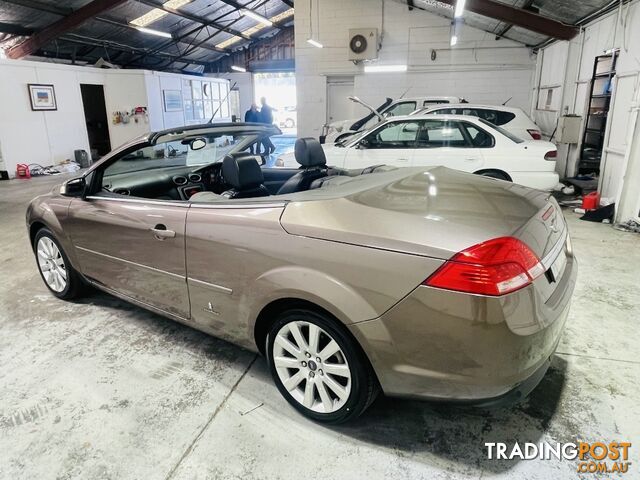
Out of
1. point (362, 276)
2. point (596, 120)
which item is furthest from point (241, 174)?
point (596, 120)

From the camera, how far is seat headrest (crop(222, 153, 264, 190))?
7.84 feet

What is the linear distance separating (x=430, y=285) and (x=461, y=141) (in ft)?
15.6

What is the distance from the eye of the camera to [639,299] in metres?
3.19

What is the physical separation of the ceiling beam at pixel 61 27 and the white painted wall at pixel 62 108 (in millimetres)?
1181

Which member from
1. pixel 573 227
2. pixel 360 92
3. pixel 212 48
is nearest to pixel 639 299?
pixel 573 227

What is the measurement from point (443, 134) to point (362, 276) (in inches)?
184

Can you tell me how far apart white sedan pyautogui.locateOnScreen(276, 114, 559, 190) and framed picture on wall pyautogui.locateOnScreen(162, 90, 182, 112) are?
881cm

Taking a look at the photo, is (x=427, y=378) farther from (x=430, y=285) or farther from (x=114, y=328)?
(x=114, y=328)

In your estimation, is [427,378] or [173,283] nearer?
[427,378]

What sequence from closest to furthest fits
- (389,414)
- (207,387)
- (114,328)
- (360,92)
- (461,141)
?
(389,414), (207,387), (114,328), (461,141), (360,92)

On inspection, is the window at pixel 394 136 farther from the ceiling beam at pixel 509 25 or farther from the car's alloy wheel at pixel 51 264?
the car's alloy wheel at pixel 51 264

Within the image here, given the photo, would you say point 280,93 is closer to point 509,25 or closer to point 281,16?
point 281,16

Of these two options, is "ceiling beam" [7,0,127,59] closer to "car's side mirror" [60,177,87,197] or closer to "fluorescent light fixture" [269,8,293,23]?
"fluorescent light fixture" [269,8,293,23]

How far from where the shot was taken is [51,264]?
3.33 metres
